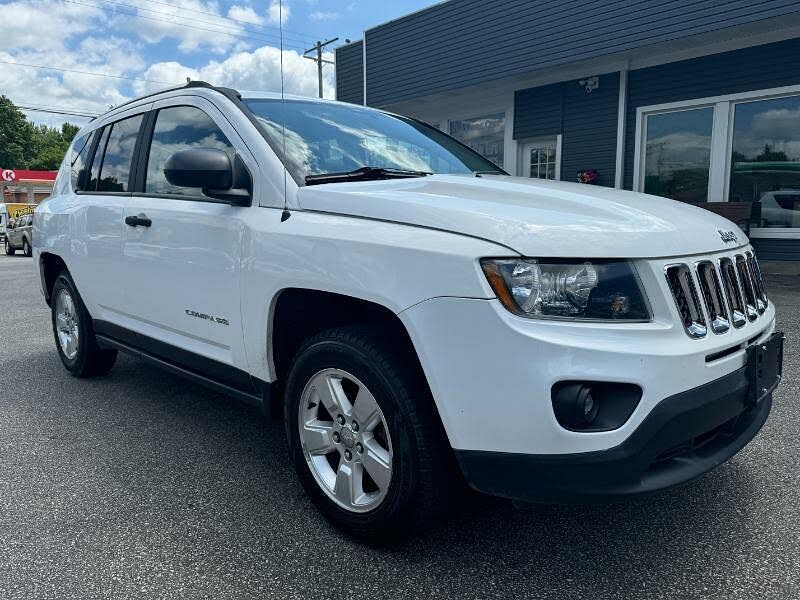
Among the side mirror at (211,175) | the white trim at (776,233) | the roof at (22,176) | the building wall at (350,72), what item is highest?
the building wall at (350,72)

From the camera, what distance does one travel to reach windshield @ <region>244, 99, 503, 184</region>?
9.38ft

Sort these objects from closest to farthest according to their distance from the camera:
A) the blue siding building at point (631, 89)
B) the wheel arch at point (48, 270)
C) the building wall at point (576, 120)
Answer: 1. the wheel arch at point (48, 270)
2. the blue siding building at point (631, 89)
3. the building wall at point (576, 120)

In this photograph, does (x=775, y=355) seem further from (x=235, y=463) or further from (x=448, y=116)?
(x=448, y=116)

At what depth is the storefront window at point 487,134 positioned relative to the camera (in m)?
13.6

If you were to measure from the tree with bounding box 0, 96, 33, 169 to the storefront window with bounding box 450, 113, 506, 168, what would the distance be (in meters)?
70.9

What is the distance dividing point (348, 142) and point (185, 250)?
3.04 feet

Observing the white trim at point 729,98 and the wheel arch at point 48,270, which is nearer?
the wheel arch at point 48,270

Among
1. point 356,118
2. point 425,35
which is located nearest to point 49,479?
point 356,118

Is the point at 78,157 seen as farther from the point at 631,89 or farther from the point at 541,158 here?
the point at 541,158

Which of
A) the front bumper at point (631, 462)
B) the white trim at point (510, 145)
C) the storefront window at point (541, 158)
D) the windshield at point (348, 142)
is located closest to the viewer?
the front bumper at point (631, 462)

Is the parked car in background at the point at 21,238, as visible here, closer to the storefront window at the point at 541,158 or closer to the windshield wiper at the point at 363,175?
the storefront window at the point at 541,158

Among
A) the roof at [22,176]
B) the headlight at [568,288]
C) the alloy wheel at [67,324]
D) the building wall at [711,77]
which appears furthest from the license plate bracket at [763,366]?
the roof at [22,176]

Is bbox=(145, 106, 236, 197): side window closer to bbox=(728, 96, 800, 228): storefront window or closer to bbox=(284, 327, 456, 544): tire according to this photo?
bbox=(284, 327, 456, 544): tire

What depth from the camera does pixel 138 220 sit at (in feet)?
11.3
